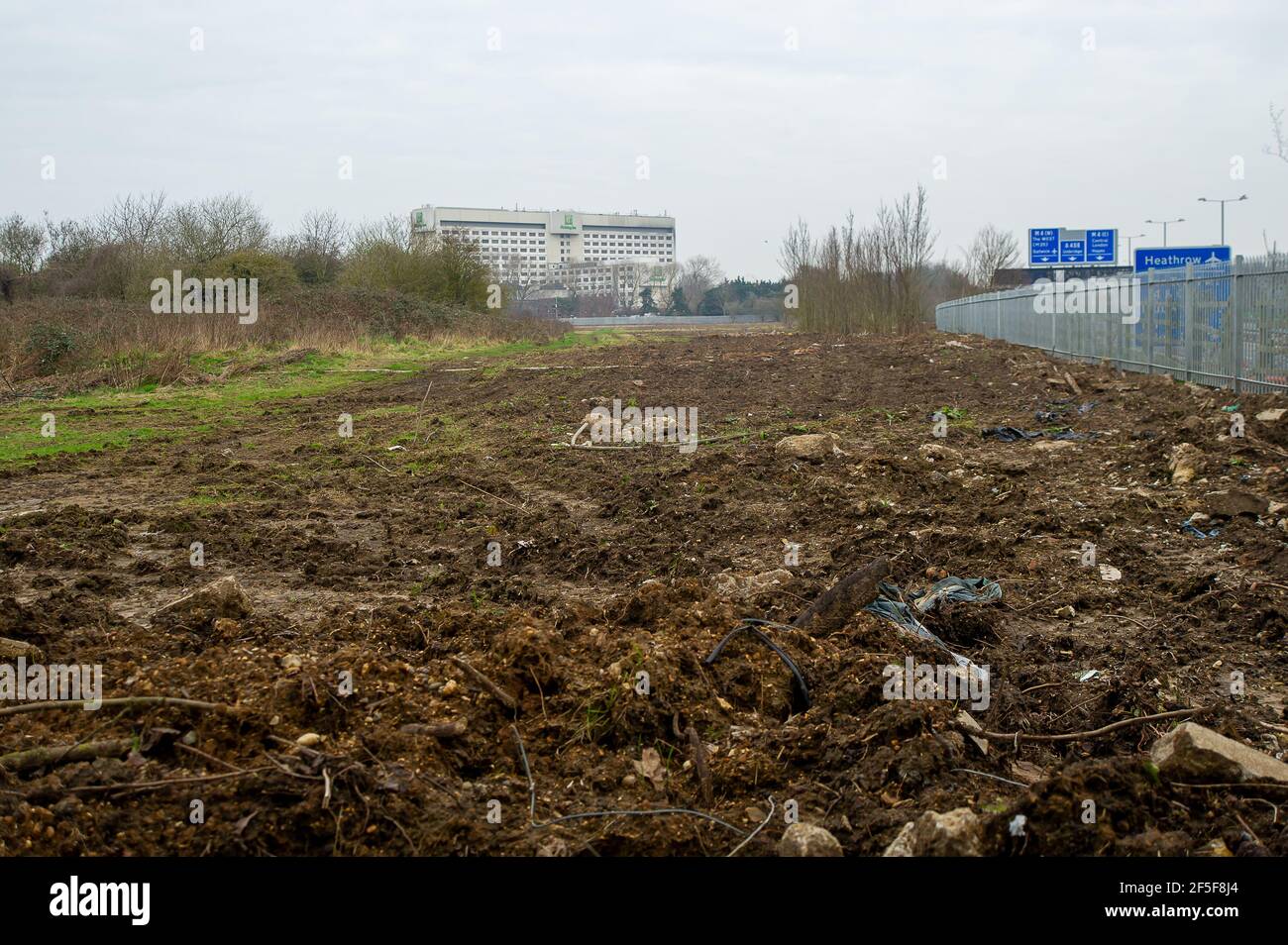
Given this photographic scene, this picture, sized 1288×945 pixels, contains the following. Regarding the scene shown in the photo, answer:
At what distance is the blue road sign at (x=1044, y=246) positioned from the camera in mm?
53375

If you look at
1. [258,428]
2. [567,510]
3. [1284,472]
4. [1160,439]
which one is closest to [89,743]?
[567,510]

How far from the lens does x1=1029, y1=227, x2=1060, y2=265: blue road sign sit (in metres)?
53.4

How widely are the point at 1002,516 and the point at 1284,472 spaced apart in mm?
2810

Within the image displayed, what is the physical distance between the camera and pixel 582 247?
344ft

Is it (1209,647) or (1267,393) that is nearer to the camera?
(1209,647)

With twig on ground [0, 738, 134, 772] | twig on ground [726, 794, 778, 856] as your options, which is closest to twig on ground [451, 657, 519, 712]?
twig on ground [726, 794, 778, 856]

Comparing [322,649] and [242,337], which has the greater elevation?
[242,337]

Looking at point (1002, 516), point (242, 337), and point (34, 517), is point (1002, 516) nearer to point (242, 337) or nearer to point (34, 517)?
point (34, 517)

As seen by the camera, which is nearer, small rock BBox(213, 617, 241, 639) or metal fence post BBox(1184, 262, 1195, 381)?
small rock BBox(213, 617, 241, 639)

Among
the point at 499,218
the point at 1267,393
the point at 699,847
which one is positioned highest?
the point at 499,218

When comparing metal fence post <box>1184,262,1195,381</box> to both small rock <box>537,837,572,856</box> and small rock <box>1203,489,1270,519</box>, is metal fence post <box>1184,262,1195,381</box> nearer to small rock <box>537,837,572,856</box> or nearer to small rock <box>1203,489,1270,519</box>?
small rock <box>1203,489,1270,519</box>

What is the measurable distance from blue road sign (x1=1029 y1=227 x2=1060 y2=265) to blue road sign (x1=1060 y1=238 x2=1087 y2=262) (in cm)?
28

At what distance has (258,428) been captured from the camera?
51.6 ft

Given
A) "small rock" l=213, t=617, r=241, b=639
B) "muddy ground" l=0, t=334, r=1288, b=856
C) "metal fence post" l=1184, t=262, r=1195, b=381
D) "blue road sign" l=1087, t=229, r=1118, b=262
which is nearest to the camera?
"muddy ground" l=0, t=334, r=1288, b=856
